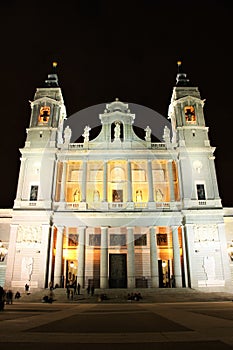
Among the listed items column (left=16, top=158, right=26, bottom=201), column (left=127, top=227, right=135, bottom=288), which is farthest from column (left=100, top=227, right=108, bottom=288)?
column (left=16, top=158, right=26, bottom=201)

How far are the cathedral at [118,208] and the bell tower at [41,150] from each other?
0.13 metres

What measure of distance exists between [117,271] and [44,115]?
23182 millimetres

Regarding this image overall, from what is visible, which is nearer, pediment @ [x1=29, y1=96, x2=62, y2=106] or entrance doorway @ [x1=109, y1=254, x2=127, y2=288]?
entrance doorway @ [x1=109, y1=254, x2=127, y2=288]

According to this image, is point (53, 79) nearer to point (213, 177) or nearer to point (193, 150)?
point (193, 150)

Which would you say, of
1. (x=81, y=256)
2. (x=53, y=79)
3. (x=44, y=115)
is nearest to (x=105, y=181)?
(x=81, y=256)

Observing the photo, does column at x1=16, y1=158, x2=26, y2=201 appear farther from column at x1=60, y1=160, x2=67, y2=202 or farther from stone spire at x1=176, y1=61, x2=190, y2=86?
stone spire at x1=176, y1=61, x2=190, y2=86

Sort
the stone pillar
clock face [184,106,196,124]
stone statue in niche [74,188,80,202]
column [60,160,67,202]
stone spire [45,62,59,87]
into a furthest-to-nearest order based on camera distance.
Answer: stone spire [45,62,59,87] < clock face [184,106,196,124] < stone statue in niche [74,188,80,202] < column [60,160,67,202] < the stone pillar

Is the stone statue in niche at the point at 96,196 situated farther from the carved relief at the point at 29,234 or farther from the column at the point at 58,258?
the carved relief at the point at 29,234

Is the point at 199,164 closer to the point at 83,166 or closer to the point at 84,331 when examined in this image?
the point at 83,166

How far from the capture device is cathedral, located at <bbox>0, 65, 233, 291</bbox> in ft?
104

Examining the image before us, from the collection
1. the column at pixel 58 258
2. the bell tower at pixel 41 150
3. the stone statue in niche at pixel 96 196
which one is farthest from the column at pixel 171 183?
the bell tower at pixel 41 150

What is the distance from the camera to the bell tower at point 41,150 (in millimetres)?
34719

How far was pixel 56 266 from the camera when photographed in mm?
31594

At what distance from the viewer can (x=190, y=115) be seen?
131ft
